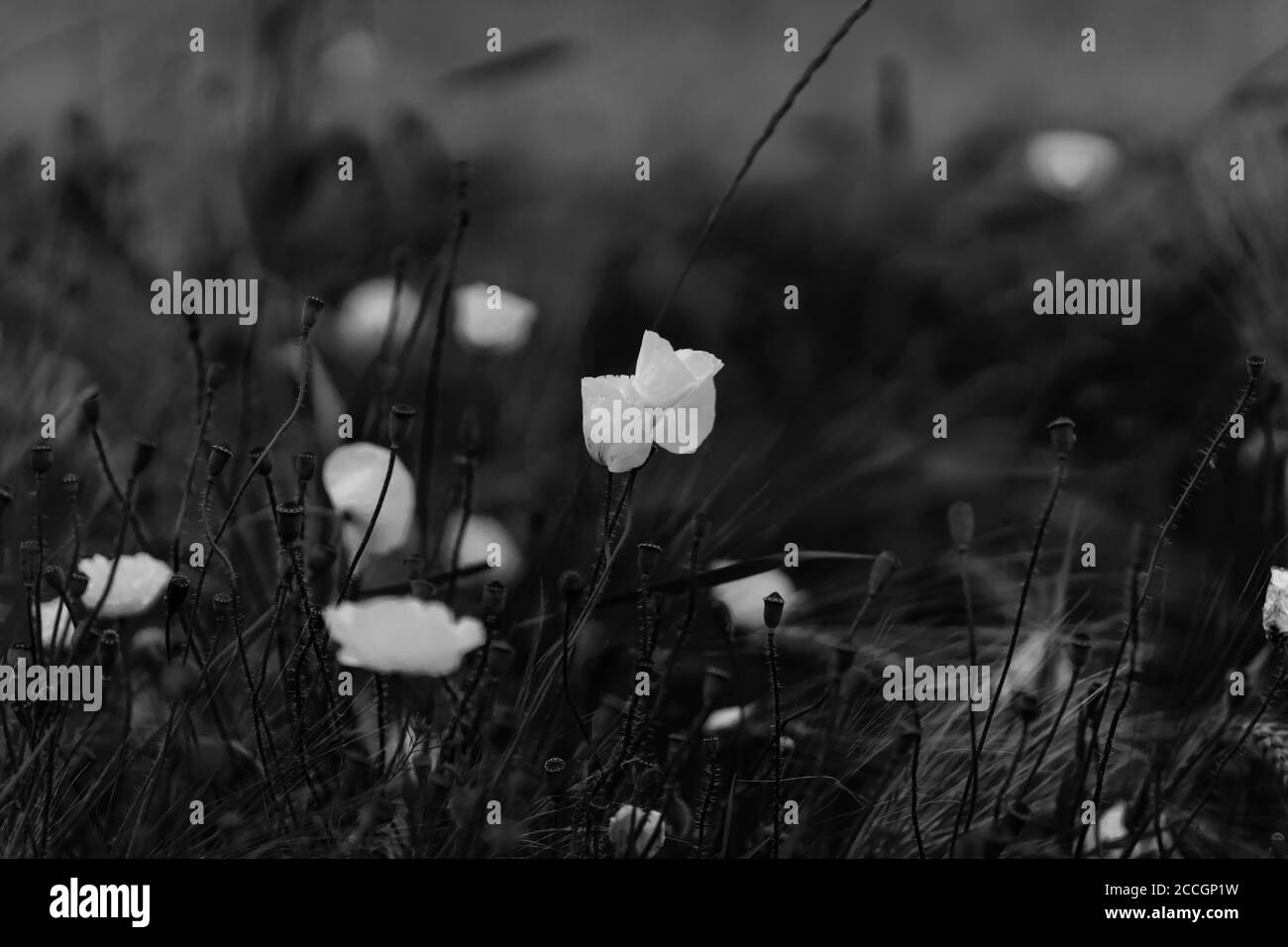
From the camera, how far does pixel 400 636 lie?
75 cm

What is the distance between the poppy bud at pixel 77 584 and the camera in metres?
0.85

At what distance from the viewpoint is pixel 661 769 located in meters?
0.92

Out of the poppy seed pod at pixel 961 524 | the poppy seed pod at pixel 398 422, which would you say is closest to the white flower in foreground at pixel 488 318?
the poppy seed pod at pixel 398 422

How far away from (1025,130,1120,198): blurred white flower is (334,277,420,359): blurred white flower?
1.90 ft

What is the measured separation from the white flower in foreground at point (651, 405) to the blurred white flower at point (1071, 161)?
694mm

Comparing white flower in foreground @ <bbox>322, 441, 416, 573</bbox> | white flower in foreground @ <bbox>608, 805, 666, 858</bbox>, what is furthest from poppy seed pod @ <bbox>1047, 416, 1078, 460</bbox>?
white flower in foreground @ <bbox>322, 441, 416, 573</bbox>

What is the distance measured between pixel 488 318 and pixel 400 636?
0.60 meters

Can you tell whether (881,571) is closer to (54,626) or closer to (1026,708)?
(1026,708)

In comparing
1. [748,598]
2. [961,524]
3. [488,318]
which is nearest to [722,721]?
[748,598]

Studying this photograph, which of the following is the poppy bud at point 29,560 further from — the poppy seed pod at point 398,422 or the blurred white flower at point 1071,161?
the blurred white flower at point 1071,161
